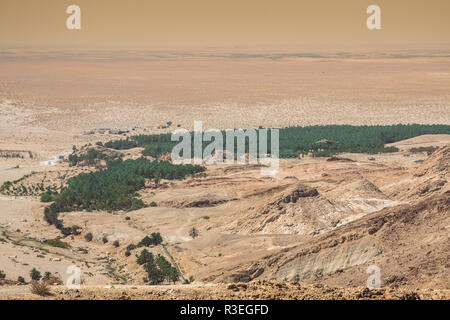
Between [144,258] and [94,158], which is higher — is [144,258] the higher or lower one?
the lower one

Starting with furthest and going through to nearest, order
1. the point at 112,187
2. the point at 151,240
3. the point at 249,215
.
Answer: the point at 112,187, the point at 249,215, the point at 151,240

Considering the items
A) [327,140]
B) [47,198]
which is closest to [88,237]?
[47,198]

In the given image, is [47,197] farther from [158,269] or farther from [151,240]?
[158,269]

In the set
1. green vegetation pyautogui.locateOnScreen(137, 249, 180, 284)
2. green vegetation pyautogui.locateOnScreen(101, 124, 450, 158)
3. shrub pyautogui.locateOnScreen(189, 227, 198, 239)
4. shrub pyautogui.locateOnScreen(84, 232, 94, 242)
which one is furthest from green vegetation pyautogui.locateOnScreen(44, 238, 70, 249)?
green vegetation pyautogui.locateOnScreen(101, 124, 450, 158)

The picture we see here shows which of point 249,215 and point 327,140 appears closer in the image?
point 249,215

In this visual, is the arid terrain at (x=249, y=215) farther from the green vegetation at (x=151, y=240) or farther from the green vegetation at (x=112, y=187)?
the green vegetation at (x=112, y=187)
